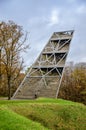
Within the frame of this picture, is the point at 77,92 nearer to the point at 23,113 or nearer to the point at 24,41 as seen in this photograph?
the point at 24,41

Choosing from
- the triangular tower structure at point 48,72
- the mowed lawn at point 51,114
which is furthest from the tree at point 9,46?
the mowed lawn at point 51,114

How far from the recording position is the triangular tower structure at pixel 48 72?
29.9 metres

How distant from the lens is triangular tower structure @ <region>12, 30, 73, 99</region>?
29.9m

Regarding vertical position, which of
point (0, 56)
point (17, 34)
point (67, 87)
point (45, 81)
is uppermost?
point (17, 34)

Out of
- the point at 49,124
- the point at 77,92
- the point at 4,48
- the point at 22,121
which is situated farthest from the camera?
the point at 77,92

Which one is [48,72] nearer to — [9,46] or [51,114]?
[9,46]

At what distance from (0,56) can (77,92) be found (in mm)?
14067

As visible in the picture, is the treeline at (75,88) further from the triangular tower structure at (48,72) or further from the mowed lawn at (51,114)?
the mowed lawn at (51,114)

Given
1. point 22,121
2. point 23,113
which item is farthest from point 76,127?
point 22,121

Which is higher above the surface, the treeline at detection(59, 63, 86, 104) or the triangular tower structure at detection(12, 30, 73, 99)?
the triangular tower structure at detection(12, 30, 73, 99)

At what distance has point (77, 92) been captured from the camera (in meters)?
38.9

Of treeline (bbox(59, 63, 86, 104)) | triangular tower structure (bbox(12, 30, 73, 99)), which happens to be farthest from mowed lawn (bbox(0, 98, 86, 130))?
treeline (bbox(59, 63, 86, 104))

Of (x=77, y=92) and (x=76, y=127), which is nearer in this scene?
(x=76, y=127)

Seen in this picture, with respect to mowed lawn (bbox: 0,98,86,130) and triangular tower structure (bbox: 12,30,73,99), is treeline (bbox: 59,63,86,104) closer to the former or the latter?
triangular tower structure (bbox: 12,30,73,99)
